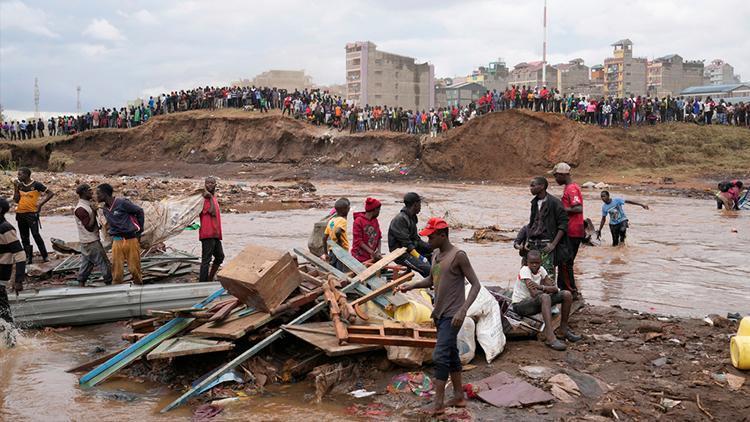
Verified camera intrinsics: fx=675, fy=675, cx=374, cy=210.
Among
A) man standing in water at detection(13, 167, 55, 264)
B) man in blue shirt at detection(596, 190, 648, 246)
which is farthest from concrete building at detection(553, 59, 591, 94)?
man standing in water at detection(13, 167, 55, 264)

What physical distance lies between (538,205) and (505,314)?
4.26 feet

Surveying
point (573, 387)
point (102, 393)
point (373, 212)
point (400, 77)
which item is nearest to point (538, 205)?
point (373, 212)

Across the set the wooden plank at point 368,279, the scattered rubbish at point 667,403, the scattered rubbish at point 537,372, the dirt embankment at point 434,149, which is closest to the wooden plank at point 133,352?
the wooden plank at point 368,279

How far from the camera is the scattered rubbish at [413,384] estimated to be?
5.52 m

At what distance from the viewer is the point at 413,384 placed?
5.62 metres

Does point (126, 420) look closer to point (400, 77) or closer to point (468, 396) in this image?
point (468, 396)

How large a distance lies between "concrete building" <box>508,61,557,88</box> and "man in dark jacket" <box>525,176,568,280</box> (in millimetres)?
69373

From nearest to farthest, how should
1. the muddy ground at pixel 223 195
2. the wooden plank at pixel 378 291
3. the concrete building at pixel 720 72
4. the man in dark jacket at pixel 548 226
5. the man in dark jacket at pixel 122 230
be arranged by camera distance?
the wooden plank at pixel 378 291
the man in dark jacket at pixel 548 226
the man in dark jacket at pixel 122 230
the muddy ground at pixel 223 195
the concrete building at pixel 720 72

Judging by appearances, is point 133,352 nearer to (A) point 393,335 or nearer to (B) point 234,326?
(B) point 234,326

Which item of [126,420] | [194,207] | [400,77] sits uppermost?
[400,77]

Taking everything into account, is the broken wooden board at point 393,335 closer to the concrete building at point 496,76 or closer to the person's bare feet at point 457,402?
the person's bare feet at point 457,402

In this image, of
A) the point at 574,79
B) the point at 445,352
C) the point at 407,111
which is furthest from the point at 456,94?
the point at 445,352

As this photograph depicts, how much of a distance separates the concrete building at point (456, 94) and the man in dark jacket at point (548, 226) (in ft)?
204

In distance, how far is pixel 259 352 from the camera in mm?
6125
